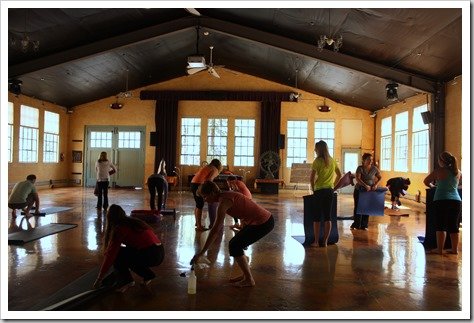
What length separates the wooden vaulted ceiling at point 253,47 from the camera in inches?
302

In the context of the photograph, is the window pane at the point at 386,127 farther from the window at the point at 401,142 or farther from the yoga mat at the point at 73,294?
the yoga mat at the point at 73,294

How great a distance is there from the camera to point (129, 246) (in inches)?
146

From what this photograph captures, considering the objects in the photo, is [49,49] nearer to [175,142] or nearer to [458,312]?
[175,142]

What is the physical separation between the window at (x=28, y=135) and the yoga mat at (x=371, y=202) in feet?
35.6

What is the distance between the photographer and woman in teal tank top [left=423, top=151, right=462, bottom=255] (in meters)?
5.11

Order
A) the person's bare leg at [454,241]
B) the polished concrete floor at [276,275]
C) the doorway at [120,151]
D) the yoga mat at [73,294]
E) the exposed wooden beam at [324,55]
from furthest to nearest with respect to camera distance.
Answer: the doorway at [120,151] < the exposed wooden beam at [324,55] < the person's bare leg at [454,241] < the polished concrete floor at [276,275] < the yoga mat at [73,294]

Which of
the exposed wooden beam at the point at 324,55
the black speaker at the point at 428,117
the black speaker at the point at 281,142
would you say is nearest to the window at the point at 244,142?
the black speaker at the point at 281,142

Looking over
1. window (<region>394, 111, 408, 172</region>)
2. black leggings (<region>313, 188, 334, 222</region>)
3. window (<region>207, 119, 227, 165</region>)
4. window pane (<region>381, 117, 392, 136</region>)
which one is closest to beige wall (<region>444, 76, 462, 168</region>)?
window (<region>394, 111, 408, 172</region>)

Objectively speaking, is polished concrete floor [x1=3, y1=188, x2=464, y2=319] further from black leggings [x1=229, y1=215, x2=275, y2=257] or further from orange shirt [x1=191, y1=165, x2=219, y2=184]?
orange shirt [x1=191, y1=165, x2=219, y2=184]

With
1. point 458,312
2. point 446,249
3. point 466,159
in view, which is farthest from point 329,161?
point 458,312

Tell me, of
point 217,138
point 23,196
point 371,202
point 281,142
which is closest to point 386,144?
point 281,142

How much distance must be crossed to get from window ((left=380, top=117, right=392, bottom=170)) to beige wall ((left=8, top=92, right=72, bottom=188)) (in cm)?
1198

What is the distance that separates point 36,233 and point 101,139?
10917 millimetres

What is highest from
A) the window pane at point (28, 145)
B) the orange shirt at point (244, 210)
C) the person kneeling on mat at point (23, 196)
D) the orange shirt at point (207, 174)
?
the window pane at point (28, 145)
